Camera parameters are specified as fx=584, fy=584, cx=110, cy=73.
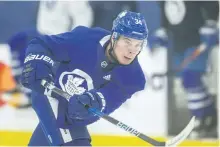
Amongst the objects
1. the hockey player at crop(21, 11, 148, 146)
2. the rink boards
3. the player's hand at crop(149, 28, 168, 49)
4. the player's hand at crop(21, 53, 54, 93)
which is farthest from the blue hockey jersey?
the player's hand at crop(149, 28, 168, 49)

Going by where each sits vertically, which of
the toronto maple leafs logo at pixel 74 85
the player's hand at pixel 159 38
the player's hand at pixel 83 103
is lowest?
the player's hand at pixel 83 103

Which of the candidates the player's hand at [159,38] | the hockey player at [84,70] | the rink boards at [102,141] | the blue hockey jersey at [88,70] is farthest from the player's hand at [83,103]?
the player's hand at [159,38]

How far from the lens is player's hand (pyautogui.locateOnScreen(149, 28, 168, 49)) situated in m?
4.15

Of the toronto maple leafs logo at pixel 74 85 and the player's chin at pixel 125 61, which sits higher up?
the player's chin at pixel 125 61

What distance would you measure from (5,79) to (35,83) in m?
2.16

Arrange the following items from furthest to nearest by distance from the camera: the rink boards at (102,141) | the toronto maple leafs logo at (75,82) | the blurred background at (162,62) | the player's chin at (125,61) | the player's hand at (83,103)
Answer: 1. the blurred background at (162,62)
2. the rink boards at (102,141)
3. the toronto maple leafs logo at (75,82)
4. the player's chin at (125,61)
5. the player's hand at (83,103)

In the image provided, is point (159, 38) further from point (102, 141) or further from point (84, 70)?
point (84, 70)

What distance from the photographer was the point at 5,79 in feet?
14.2

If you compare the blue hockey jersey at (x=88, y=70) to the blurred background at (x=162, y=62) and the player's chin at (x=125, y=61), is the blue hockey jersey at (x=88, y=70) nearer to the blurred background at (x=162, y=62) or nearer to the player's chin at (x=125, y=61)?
the player's chin at (x=125, y=61)

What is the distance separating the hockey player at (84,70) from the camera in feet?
7.60

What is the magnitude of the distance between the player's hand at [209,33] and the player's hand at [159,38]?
26 cm

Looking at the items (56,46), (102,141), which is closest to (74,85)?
(56,46)

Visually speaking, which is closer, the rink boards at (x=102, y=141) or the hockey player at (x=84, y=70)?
the hockey player at (x=84, y=70)

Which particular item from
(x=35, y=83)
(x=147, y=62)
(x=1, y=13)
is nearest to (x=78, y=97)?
(x=35, y=83)
